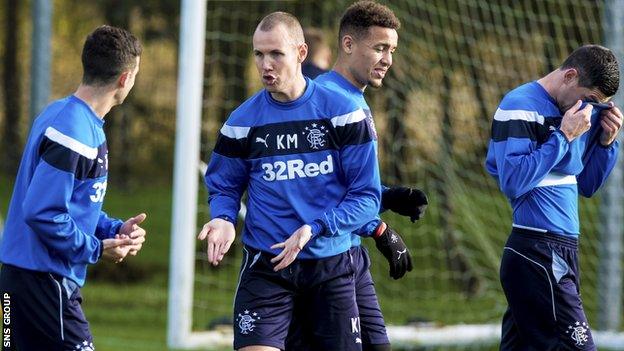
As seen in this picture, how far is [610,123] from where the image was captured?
6156 millimetres

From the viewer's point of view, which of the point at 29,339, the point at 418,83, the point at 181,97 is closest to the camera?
the point at 29,339

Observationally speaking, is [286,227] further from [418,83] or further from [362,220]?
[418,83]

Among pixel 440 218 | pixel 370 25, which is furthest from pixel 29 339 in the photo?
pixel 440 218

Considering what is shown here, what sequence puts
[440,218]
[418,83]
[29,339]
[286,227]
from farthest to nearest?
1. [440,218]
2. [418,83]
3. [286,227]
4. [29,339]

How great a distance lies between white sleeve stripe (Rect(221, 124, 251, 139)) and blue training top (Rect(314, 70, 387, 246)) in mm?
462

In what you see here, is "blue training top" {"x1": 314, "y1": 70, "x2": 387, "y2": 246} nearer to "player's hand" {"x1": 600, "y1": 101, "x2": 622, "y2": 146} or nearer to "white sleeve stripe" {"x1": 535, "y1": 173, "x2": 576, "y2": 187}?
"white sleeve stripe" {"x1": 535, "y1": 173, "x2": 576, "y2": 187}

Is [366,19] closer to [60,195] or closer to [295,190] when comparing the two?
[295,190]

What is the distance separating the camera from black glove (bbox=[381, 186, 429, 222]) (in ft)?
20.5

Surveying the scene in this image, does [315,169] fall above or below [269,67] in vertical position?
below

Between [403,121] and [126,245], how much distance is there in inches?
251

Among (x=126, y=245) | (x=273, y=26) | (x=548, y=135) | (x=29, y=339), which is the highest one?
(x=273, y=26)

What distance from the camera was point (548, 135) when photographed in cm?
603

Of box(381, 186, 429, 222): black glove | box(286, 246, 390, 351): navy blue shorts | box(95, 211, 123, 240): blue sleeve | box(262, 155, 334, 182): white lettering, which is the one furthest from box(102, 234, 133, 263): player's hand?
box(381, 186, 429, 222): black glove

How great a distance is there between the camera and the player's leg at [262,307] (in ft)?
18.9
